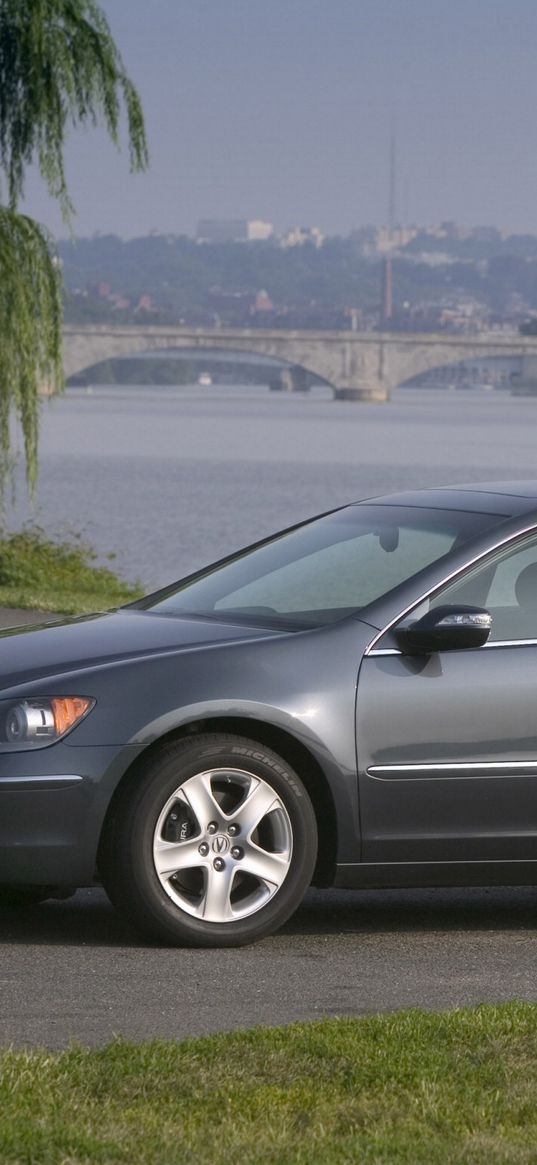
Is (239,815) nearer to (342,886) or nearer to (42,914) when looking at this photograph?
(342,886)

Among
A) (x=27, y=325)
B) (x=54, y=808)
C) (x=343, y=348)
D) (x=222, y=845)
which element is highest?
(x=27, y=325)

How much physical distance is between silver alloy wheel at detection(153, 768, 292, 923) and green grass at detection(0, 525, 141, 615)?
12674mm

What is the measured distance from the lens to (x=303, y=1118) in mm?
3982

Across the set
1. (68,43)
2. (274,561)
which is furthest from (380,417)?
(274,561)

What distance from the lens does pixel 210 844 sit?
5840mm

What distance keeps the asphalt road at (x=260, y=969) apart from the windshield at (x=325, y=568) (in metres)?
1.02

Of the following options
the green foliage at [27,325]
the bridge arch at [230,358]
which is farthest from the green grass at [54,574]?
the bridge arch at [230,358]

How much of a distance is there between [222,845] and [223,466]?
217 feet

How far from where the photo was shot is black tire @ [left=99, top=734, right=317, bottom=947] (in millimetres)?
5750

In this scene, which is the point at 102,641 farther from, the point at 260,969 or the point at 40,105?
the point at 40,105

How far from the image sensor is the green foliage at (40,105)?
1795 centimetres

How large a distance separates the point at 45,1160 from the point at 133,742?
2.19 metres

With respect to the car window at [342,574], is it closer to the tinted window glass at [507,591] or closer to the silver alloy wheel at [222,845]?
the tinted window glass at [507,591]

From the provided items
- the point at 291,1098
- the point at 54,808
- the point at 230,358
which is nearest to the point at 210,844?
the point at 54,808
